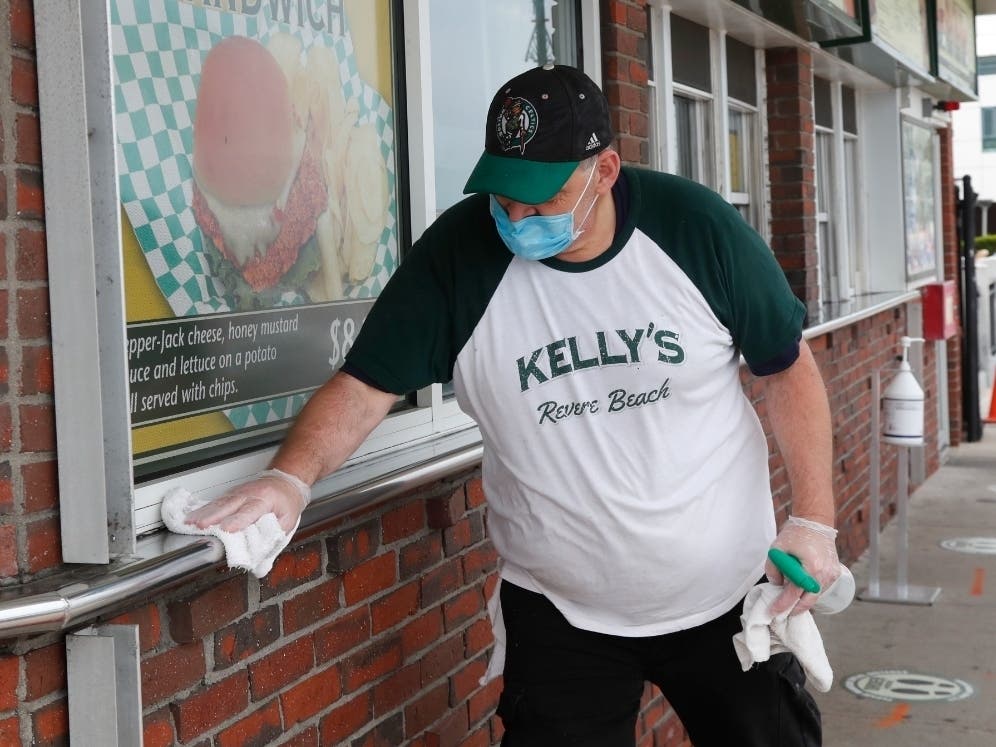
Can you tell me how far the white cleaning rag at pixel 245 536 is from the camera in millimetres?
2123

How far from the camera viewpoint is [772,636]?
2.61 m

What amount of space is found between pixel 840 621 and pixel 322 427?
4.78 meters

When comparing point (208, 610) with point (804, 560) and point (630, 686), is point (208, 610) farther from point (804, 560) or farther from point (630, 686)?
point (804, 560)

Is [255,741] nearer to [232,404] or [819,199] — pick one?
[232,404]

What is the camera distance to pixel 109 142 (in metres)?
2.02

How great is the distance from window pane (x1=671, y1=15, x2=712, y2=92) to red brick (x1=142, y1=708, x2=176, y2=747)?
177 inches

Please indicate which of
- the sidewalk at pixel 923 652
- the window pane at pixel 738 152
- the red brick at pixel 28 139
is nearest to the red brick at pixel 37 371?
the red brick at pixel 28 139

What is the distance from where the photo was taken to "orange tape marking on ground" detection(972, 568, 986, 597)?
7.13m

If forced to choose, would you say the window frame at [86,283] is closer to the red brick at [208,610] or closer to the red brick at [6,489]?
the red brick at [6,489]

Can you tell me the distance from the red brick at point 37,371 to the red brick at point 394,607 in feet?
3.69

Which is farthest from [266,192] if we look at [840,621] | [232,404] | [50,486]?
[840,621]

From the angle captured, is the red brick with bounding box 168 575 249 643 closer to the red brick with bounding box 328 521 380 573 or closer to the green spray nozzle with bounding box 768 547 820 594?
the red brick with bounding box 328 521 380 573

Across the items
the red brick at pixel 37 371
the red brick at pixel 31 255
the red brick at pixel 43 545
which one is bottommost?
the red brick at pixel 43 545

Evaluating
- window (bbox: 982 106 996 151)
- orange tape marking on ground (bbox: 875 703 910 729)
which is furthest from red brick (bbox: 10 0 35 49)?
window (bbox: 982 106 996 151)
